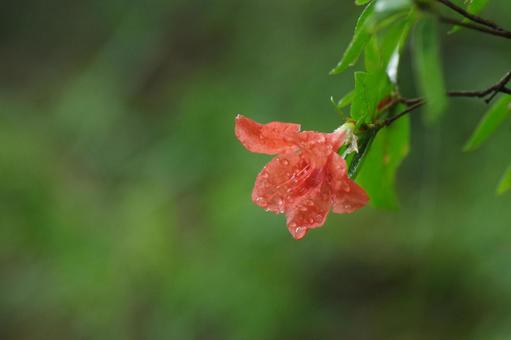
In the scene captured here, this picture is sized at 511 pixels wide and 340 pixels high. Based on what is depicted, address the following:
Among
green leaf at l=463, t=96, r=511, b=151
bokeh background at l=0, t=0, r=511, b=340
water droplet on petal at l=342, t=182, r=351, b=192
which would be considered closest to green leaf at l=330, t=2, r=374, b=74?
water droplet on petal at l=342, t=182, r=351, b=192

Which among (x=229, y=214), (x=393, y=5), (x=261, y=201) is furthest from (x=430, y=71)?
(x=229, y=214)

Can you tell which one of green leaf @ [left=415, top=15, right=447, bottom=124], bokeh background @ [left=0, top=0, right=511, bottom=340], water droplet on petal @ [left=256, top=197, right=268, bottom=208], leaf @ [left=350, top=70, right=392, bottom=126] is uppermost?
bokeh background @ [left=0, top=0, right=511, bottom=340]

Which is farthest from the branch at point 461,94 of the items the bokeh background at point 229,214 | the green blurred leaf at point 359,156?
the bokeh background at point 229,214

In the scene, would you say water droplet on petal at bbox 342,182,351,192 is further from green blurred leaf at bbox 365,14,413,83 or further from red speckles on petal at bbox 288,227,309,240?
green blurred leaf at bbox 365,14,413,83

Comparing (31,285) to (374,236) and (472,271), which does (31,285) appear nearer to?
(374,236)

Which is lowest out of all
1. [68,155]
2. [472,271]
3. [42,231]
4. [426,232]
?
[472,271]

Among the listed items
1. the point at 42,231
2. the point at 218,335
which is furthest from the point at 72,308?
the point at 218,335

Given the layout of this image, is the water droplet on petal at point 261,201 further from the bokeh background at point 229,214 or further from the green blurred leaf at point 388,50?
the bokeh background at point 229,214
